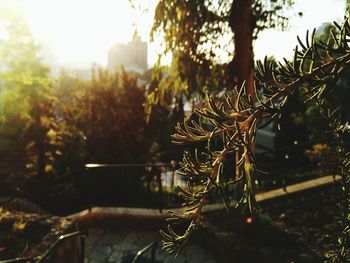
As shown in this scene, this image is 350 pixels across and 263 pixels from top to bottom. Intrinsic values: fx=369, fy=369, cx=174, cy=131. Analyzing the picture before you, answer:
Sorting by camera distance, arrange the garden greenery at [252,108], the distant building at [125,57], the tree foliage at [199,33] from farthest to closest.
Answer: the distant building at [125,57] < the tree foliage at [199,33] < the garden greenery at [252,108]

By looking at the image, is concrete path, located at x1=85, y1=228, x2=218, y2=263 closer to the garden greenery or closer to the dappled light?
the dappled light

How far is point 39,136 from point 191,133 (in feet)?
49.7

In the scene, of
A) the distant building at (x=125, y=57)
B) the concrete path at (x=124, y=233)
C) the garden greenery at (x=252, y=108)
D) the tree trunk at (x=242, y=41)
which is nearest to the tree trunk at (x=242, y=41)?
the tree trunk at (x=242, y=41)

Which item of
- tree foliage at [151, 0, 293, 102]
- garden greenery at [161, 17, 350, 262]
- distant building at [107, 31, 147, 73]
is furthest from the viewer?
distant building at [107, 31, 147, 73]

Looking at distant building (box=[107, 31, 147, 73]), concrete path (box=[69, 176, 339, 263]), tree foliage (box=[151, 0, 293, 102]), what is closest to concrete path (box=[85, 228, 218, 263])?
concrete path (box=[69, 176, 339, 263])

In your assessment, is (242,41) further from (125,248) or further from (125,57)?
(125,57)

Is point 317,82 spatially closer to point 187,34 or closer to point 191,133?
point 191,133

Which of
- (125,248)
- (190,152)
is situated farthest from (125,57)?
(190,152)

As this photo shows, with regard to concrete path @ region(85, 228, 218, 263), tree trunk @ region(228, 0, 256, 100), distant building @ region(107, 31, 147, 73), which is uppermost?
distant building @ region(107, 31, 147, 73)

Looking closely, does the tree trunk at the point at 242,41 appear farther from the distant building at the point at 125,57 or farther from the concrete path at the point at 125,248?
the distant building at the point at 125,57

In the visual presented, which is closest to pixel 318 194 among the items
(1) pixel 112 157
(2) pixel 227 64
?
(2) pixel 227 64

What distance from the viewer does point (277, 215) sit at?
8031mm

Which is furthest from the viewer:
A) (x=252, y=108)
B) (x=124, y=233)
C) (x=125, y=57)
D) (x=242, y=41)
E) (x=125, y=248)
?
(x=125, y=57)

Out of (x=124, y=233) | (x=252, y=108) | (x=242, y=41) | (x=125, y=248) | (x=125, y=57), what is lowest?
(x=125, y=248)
